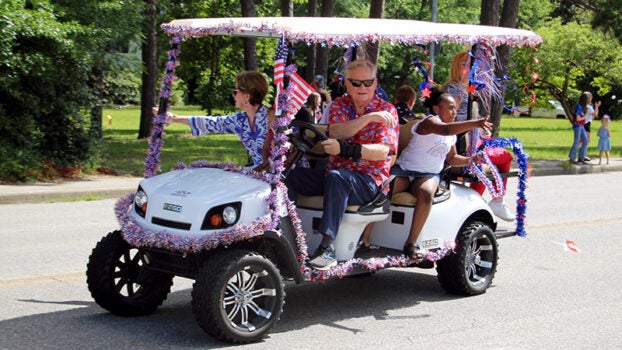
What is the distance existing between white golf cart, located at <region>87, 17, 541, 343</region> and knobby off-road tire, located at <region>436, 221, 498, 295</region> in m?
0.19

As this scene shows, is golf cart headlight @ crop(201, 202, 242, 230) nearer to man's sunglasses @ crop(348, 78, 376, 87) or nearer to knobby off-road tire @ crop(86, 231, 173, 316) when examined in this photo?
knobby off-road tire @ crop(86, 231, 173, 316)

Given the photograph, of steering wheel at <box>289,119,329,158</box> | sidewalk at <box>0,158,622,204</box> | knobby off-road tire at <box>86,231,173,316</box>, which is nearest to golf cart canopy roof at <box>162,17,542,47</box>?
steering wheel at <box>289,119,329,158</box>

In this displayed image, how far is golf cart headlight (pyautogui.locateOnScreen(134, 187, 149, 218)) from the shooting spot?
20.3 ft

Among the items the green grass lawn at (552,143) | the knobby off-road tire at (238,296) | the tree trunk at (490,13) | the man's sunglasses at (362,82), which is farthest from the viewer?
the green grass lawn at (552,143)

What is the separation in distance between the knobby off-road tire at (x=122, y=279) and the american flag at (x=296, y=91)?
1.49 metres

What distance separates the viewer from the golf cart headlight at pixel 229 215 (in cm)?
580

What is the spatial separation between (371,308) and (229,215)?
190 cm

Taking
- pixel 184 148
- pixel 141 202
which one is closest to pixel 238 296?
pixel 141 202

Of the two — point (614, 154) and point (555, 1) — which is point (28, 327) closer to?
point (614, 154)

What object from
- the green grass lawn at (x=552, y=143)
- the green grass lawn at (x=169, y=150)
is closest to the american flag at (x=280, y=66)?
the green grass lawn at (x=169, y=150)

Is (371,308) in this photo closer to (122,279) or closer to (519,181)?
(122,279)

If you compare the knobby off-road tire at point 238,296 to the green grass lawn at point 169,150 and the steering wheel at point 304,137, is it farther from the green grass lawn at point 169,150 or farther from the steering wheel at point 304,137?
the green grass lawn at point 169,150

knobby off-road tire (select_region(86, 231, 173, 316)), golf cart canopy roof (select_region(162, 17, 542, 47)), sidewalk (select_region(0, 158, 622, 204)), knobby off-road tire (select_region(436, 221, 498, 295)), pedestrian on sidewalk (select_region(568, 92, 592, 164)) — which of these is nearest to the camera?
golf cart canopy roof (select_region(162, 17, 542, 47))

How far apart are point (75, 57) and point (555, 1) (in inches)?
2054
